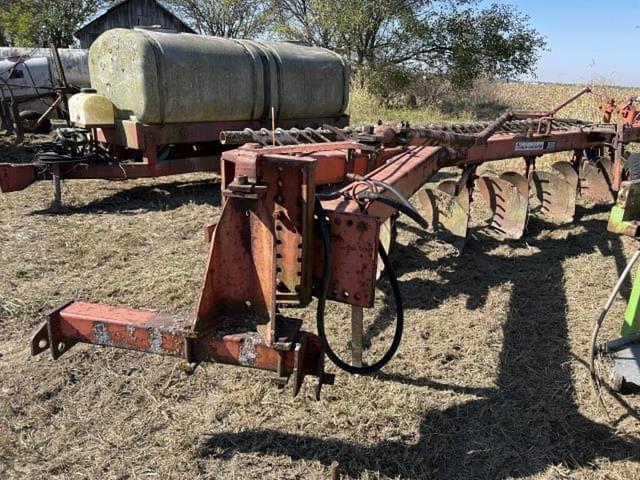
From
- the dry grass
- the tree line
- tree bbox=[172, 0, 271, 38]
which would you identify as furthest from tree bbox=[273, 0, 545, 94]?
the dry grass

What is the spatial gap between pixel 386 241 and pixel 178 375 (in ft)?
7.97

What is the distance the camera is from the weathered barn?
26.4 meters

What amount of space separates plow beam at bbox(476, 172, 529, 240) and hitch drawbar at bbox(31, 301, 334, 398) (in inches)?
163

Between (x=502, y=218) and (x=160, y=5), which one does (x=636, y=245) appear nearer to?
(x=502, y=218)

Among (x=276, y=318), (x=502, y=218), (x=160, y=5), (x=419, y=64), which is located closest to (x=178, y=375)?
(x=276, y=318)

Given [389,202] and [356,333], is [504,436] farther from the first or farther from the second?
[389,202]

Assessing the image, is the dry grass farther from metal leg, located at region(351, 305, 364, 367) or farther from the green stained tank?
the green stained tank

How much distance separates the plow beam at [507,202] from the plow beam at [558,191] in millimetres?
857

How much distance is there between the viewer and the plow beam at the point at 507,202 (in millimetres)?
5781

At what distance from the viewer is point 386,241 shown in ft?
16.3

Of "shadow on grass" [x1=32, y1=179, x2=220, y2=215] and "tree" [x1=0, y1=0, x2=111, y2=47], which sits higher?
"tree" [x1=0, y1=0, x2=111, y2=47]

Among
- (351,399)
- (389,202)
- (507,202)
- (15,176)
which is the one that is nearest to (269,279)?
(389,202)

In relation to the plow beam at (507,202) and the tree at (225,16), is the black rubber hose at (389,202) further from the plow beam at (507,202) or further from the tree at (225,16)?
the tree at (225,16)

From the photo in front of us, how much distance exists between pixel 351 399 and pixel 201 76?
5.16 meters
